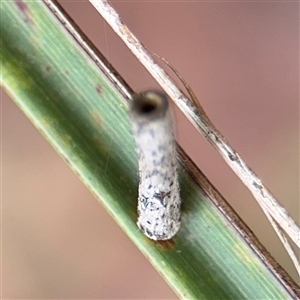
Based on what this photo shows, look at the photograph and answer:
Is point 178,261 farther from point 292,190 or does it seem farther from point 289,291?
point 292,190

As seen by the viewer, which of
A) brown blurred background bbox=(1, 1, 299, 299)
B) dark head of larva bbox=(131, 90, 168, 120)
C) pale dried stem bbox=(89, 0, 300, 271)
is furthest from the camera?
brown blurred background bbox=(1, 1, 299, 299)

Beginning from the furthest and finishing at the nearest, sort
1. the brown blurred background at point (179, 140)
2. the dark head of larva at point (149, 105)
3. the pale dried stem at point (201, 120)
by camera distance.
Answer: the brown blurred background at point (179, 140) → the pale dried stem at point (201, 120) → the dark head of larva at point (149, 105)

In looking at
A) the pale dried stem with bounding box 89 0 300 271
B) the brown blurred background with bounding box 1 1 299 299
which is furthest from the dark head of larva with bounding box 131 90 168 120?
the brown blurred background with bounding box 1 1 299 299

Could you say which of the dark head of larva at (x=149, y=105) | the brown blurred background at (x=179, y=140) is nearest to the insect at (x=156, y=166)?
the dark head of larva at (x=149, y=105)

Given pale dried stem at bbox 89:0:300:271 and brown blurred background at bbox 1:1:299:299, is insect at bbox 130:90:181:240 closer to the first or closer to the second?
pale dried stem at bbox 89:0:300:271

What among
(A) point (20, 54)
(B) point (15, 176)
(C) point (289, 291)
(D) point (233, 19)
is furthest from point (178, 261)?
(D) point (233, 19)

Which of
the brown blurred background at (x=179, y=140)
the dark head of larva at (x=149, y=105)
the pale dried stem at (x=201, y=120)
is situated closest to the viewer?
the dark head of larva at (x=149, y=105)

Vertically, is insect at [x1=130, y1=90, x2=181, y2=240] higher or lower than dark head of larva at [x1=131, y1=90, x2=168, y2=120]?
lower

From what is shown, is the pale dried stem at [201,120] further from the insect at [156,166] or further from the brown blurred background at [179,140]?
the brown blurred background at [179,140]

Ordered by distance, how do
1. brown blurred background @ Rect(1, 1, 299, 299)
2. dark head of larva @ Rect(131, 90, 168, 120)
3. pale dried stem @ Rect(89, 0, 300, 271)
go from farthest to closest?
brown blurred background @ Rect(1, 1, 299, 299)
pale dried stem @ Rect(89, 0, 300, 271)
dark head of larva @ Rect(131, 90, 168, 120)
